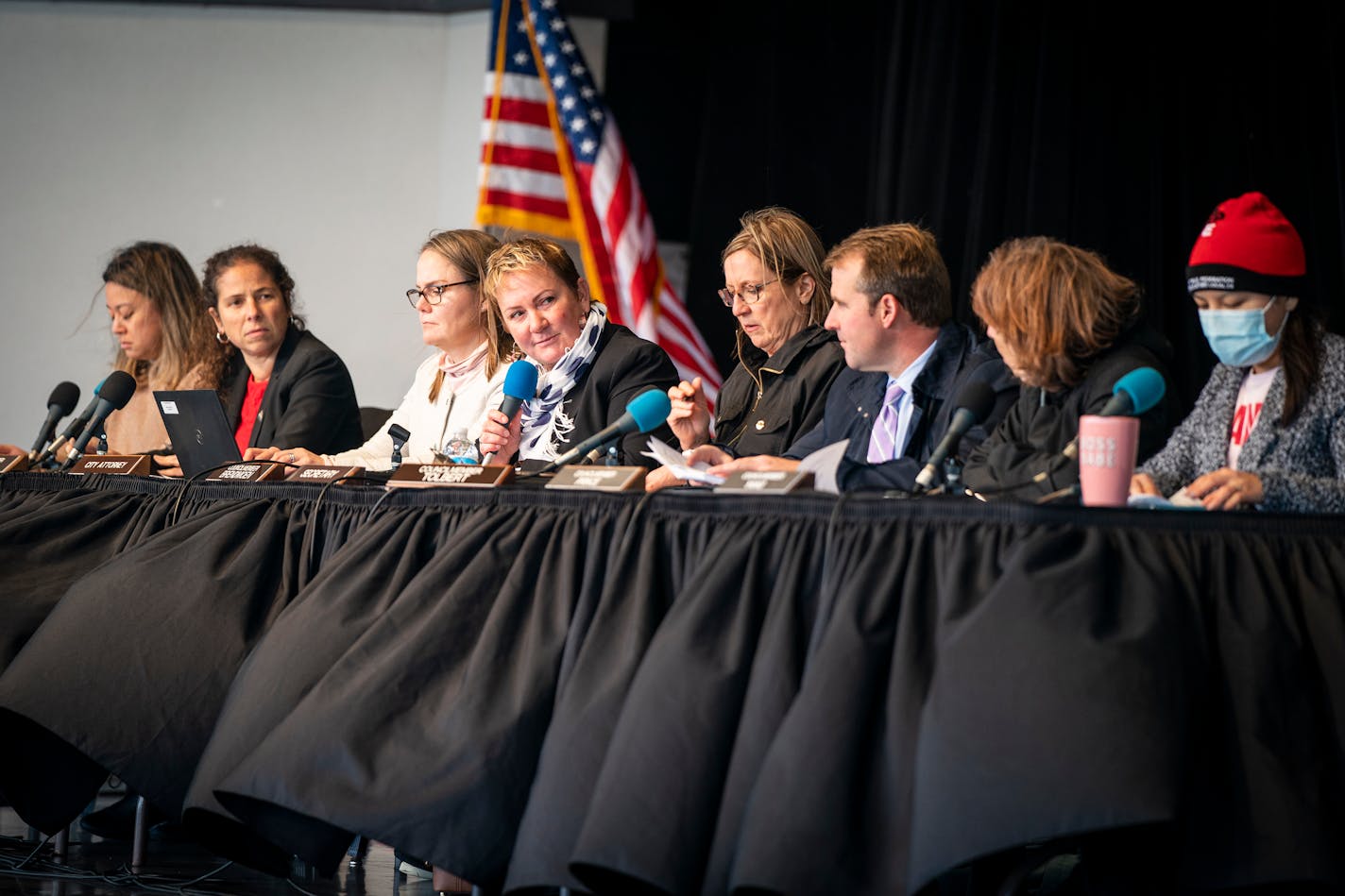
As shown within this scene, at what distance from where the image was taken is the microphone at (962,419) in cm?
198

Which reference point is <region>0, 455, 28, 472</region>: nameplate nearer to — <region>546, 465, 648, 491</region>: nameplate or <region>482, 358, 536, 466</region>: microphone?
<region>482, 358, 536, 466</region>: microphone

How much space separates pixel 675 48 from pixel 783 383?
2.67m

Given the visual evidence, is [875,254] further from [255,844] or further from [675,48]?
[675,48]

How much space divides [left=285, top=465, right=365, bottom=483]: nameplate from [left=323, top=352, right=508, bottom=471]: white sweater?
0.79 m

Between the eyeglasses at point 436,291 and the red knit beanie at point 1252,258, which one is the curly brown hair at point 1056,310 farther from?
the eyeglasses at point 436,291

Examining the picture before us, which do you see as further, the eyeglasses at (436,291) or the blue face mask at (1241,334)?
the eyeglasses at (436,291)

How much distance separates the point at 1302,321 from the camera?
2264 millimetres

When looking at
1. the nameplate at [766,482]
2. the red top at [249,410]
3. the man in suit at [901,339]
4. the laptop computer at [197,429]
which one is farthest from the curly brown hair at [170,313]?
the nameplate at [766,482]

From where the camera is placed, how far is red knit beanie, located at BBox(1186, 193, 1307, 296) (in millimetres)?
2230

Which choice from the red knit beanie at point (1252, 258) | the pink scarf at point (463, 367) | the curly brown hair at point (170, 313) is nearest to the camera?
the red knit beanie at point (1252, 258)

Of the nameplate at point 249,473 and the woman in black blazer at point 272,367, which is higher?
the woman in black blazer at point 272,367

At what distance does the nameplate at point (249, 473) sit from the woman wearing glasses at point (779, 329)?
1.02 m

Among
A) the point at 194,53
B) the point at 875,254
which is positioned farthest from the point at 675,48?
the point at 875,254

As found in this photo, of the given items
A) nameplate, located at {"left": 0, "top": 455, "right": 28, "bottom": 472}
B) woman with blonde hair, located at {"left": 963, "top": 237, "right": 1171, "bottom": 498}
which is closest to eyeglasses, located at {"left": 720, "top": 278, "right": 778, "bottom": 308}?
woman with blonde hair, located at {"left": 963, "top": 237, "right": 1171, "bottom": 498}
